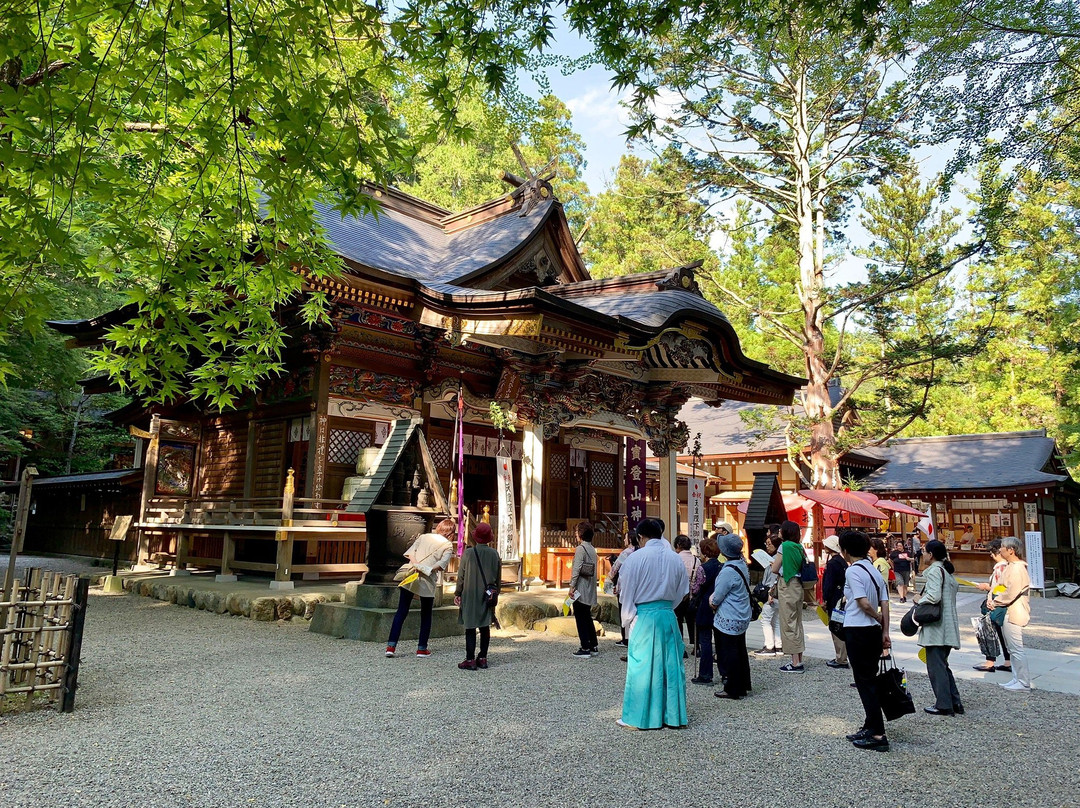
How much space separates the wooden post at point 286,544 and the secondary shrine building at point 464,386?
0.16ft

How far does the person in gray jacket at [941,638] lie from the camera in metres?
5.67

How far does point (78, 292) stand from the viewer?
15.3 metres

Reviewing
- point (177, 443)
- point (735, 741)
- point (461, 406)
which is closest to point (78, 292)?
point (177, 443)

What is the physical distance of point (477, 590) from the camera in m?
6.74

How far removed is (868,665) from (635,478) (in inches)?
437

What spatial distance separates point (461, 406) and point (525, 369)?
145cm

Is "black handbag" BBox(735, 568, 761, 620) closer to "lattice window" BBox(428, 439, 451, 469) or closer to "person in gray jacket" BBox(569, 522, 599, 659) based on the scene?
"person in gray jacket" BBox(569, 522, 599, 659)

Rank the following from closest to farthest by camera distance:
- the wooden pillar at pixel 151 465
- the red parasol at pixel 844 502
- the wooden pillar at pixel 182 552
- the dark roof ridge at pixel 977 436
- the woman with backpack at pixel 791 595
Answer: the woman with backpack at pixel 791 595 < the wooden pillar at pixel 182 552 < the wooden pillar at pixel 151 465 < the red parasol at pixel 844 502 < the dark roof ridge at pixel 977 436

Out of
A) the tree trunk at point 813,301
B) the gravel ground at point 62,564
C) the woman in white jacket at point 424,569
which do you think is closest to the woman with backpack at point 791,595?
the woman in white jacket at point 424,569

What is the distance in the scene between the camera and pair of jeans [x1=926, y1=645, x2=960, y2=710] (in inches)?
225

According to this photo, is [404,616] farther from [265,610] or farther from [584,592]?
[265,610]

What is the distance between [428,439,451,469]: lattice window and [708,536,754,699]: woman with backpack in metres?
7.71

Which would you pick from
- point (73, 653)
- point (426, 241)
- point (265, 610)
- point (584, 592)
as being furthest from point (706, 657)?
point (426, 241)

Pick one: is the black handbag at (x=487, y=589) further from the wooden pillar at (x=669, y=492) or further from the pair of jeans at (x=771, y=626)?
the wooden pillar at (x=669, y=492)
